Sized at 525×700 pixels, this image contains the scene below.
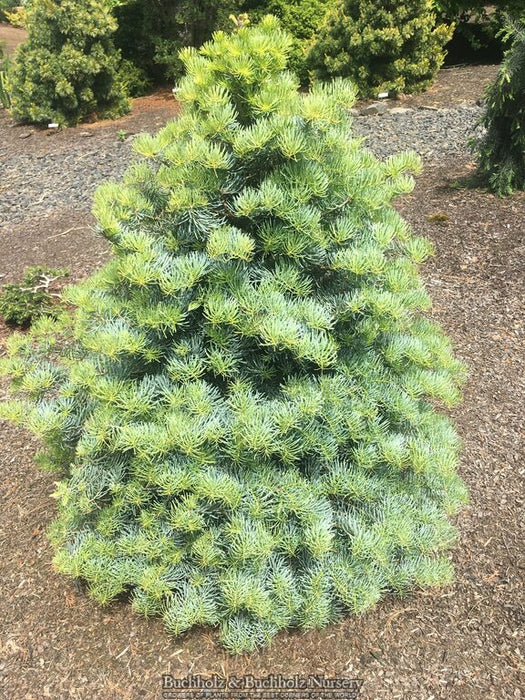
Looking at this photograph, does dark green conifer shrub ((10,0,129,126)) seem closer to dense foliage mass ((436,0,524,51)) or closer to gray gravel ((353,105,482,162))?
gray gravel ((353,105,482,162))

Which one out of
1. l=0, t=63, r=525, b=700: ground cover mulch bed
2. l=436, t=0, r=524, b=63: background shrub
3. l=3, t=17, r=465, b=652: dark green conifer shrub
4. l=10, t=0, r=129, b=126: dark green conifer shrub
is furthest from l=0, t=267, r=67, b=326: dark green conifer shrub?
l=436, t=0, r=524, b=63: background shrub

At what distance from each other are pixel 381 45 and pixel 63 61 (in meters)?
4.87

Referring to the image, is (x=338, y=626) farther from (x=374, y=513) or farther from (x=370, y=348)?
(x=370, y=348)

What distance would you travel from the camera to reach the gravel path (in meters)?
7.30

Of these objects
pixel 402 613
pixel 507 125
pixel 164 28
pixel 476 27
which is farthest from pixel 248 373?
pixel 476 27

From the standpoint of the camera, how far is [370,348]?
2.16 meters

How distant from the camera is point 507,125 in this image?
5699 mm

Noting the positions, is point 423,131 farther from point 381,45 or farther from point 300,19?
point 300,19

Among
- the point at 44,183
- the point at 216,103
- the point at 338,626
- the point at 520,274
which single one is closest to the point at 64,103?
the point at 44,183

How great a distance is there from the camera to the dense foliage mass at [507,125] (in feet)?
17.5

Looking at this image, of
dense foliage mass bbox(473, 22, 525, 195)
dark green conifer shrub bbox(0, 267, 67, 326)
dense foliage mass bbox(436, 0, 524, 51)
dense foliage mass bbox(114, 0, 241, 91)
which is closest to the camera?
dark green conifer shrub bbox(0, 267, 67, 326)

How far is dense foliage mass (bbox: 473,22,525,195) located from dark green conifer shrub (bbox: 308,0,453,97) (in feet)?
11.8

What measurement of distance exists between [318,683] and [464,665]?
1.76 ft

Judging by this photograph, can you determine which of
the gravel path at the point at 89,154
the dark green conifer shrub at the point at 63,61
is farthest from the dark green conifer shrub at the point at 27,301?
the dark green conifer shrub at the point at 63,61
